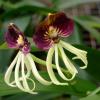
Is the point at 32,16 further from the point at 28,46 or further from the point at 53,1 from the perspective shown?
the point at 28,46

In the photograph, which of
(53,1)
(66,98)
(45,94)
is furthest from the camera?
(53,1)

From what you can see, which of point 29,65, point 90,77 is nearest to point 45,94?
point 90,77

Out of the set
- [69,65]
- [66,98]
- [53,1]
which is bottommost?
[66,98]
